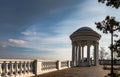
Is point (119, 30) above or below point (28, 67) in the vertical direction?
above

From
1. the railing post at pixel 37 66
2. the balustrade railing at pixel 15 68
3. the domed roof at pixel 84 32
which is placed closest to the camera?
the balustrade railing at pixel 15 68

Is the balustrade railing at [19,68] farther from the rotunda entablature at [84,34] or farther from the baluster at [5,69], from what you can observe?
the rotunda entablature at [84,34]

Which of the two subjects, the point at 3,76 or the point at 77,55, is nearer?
the point at 3,76

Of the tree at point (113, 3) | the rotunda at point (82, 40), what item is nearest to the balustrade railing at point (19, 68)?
the tree at point (113, 3)

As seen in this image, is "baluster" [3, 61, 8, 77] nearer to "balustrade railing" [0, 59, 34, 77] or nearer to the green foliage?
"balustrade railing" [0, 59, 34, 77]

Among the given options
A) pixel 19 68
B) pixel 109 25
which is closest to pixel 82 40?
pixel 109 25

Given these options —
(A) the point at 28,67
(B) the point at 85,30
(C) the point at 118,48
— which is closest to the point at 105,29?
(C) the point at 118,48

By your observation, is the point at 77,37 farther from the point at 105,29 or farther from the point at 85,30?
the point at 105,29

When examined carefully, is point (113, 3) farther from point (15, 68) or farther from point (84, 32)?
point (84, 32)

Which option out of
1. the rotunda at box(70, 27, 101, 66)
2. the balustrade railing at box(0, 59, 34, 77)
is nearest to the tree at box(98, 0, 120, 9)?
the balustrade railing at box(0, 59, 34, 77)

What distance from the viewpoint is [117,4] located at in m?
13.4

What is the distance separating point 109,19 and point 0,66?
57.9 feet

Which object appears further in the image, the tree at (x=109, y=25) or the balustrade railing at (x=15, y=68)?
the tree at (x=109, y=25)

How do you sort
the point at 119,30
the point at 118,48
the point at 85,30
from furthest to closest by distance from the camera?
1. the point at 85,30
2. the point at 119,30
3. the point at 118,48
